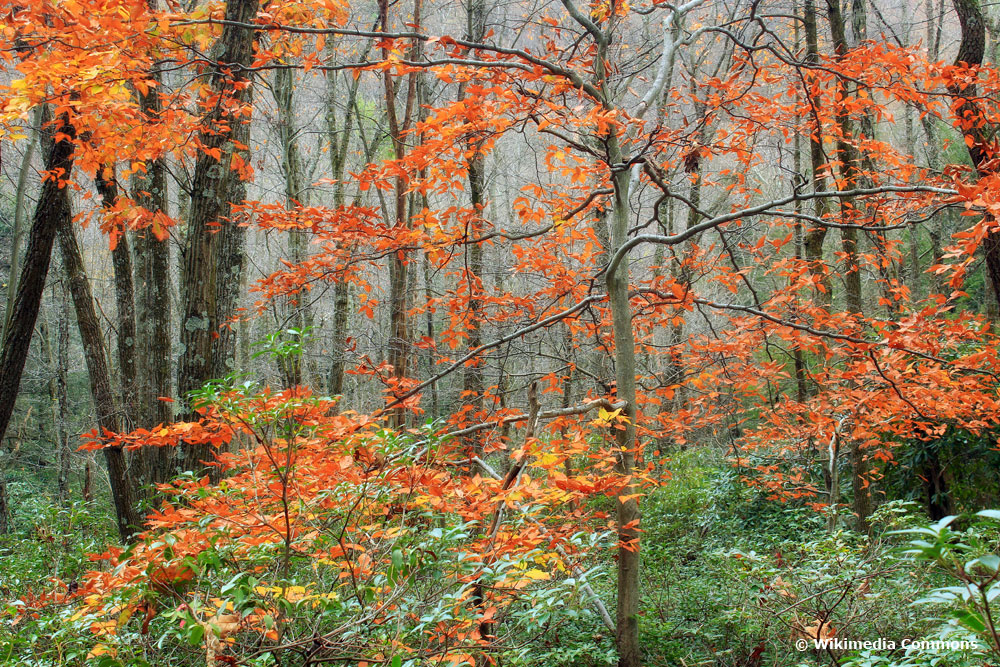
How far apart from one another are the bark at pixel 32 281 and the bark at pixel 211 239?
1.79 m

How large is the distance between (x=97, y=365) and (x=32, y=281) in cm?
236

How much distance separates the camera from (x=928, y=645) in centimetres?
253

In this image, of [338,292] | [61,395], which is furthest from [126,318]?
[61,395]

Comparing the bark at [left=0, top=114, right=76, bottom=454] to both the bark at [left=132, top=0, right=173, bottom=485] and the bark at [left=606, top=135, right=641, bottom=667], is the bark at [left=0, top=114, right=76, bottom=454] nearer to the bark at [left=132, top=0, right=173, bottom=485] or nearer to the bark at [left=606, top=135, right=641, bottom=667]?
the bark at [left=132, top=0, right=173, bottom=485]

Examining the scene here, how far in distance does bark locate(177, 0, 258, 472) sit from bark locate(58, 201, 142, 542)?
2644 mm

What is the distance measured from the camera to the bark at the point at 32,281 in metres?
5.37

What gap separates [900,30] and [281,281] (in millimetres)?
15521

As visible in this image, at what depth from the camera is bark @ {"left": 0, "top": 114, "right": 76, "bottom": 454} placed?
537 centimetres

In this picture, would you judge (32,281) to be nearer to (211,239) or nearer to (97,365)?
(211,239)

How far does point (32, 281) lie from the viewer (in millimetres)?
5430

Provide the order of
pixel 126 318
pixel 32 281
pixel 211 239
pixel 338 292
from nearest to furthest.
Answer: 1. pixel 211 239
2. pixel 32 281
3. pixel 126 318
4. pixel 338 292

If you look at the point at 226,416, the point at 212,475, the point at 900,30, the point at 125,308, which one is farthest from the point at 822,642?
the point at 900,30

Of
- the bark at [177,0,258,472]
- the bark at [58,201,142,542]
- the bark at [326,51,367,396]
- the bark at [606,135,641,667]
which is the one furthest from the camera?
the bark at [326,51,367,396]

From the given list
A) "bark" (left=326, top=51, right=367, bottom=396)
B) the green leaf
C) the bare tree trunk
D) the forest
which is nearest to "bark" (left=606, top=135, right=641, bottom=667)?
the forest
